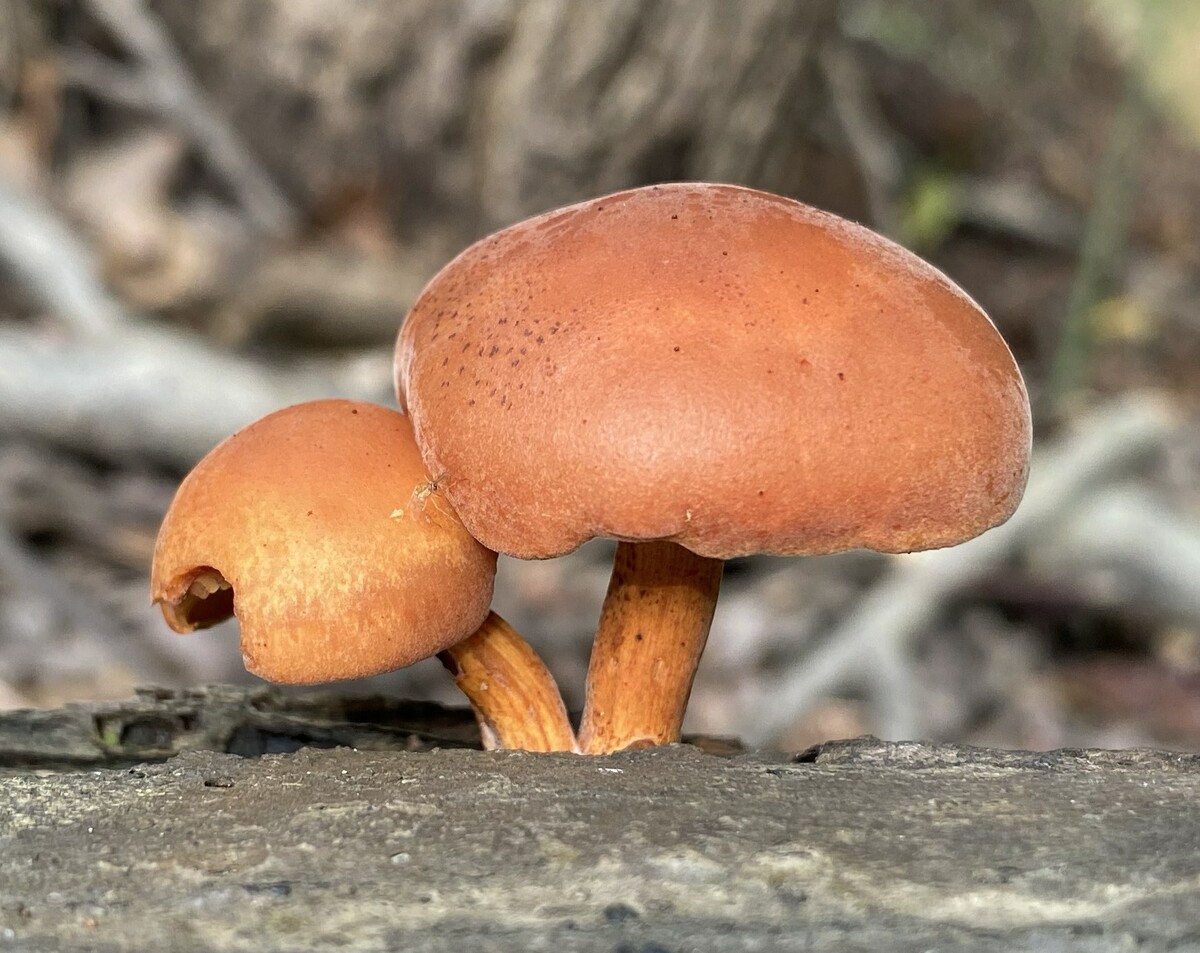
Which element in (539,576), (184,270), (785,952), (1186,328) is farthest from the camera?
(1186,328)

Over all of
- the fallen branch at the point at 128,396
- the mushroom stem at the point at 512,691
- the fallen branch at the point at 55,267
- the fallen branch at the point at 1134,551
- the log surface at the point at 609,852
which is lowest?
the log surface at the point at 609,852

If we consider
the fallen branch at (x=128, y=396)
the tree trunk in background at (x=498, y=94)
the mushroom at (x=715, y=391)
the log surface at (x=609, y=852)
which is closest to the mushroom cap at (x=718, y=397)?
the mushroom at (x=715, y=391)

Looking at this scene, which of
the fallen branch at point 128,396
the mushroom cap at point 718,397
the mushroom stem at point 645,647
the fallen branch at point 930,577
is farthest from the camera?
the fallen branch at point 128,396

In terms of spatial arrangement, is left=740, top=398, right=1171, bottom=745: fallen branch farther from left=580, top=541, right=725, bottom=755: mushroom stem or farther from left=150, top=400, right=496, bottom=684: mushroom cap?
left=150, top=400, right=496, bottom=684: mushroom cap

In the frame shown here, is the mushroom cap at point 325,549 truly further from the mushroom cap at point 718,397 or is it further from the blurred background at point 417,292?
the blurred background at point 417,292

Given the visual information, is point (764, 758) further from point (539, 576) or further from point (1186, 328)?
point (1186, 328)

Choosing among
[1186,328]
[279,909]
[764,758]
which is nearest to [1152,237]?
[1186,328]

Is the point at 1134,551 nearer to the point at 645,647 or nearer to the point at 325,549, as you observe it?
the point at 645,647
